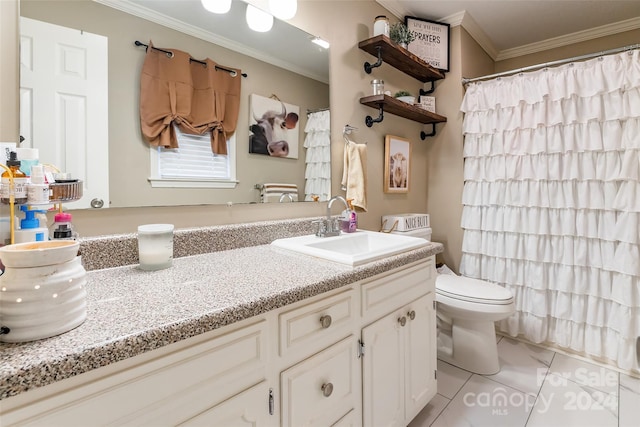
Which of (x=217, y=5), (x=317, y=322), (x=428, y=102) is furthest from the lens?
(x=428, y=102)

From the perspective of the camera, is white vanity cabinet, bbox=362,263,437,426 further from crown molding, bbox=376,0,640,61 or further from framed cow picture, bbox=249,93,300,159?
crown molding, bbox=376,0,640,61

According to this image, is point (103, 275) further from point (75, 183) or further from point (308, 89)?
point (308, 89)

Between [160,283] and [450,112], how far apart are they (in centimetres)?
235

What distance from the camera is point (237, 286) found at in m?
0.82

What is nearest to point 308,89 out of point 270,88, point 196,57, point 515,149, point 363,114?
point 270,88

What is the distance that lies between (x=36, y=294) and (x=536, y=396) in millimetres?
2154

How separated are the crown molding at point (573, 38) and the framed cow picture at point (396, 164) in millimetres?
1524

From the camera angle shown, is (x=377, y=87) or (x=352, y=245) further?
(x=377, y=87)

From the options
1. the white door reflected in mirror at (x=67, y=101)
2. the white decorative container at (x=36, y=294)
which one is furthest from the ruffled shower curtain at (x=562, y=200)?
the white decorative container at (x=36, y=294)

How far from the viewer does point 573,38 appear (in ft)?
8.43

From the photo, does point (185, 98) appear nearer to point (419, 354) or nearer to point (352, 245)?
point (352, 245)

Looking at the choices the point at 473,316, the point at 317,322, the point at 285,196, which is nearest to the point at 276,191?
the point at 285,196

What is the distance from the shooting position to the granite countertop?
1.59 feet

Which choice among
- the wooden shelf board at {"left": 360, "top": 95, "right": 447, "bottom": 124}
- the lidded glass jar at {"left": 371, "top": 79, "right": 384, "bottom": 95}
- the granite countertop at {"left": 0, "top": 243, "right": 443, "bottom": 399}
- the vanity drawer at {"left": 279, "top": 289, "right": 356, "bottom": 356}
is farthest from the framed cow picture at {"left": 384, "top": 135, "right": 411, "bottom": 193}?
the vanity drawer at {"left": 279, "top": 289, "right": 356, "bottom": 356}
